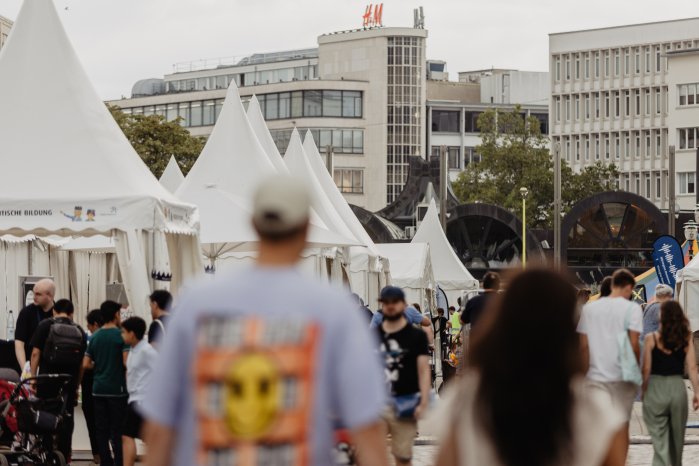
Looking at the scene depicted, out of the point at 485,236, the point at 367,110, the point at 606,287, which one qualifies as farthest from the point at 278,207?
the point at 367,110

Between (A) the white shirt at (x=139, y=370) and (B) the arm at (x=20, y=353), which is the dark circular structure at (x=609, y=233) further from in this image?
(A) the white shirt at (x=139, y=370)

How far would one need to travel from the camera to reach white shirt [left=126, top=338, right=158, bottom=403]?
45.0ft

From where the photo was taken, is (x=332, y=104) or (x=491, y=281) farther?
(x=332, y=104)

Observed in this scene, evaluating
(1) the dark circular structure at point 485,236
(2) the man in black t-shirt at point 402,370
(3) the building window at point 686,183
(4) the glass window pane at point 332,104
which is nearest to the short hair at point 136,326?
(2) the man in black t-shirt at point 402,370

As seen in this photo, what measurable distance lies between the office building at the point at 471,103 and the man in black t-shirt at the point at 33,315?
13030 cm

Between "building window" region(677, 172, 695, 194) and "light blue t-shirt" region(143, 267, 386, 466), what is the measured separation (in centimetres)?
12108

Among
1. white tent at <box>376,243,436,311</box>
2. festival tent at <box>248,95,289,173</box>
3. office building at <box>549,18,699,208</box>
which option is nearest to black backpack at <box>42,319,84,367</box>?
festival tent at <box>248,95,289,173</box>

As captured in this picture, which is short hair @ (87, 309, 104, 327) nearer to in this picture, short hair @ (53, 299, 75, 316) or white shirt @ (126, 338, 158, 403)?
short hair @ (53, 299, 75, 316)

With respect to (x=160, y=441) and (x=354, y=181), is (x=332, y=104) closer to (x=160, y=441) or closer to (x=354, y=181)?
(x=354, y=181)

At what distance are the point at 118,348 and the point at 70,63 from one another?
5.10 metres

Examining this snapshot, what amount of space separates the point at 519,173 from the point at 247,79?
5317cm

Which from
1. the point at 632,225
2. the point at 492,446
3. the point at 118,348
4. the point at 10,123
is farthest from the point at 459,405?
the point at 632,225

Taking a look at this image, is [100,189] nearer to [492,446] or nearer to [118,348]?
[118,348]

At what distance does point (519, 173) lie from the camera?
10575 centimetres
